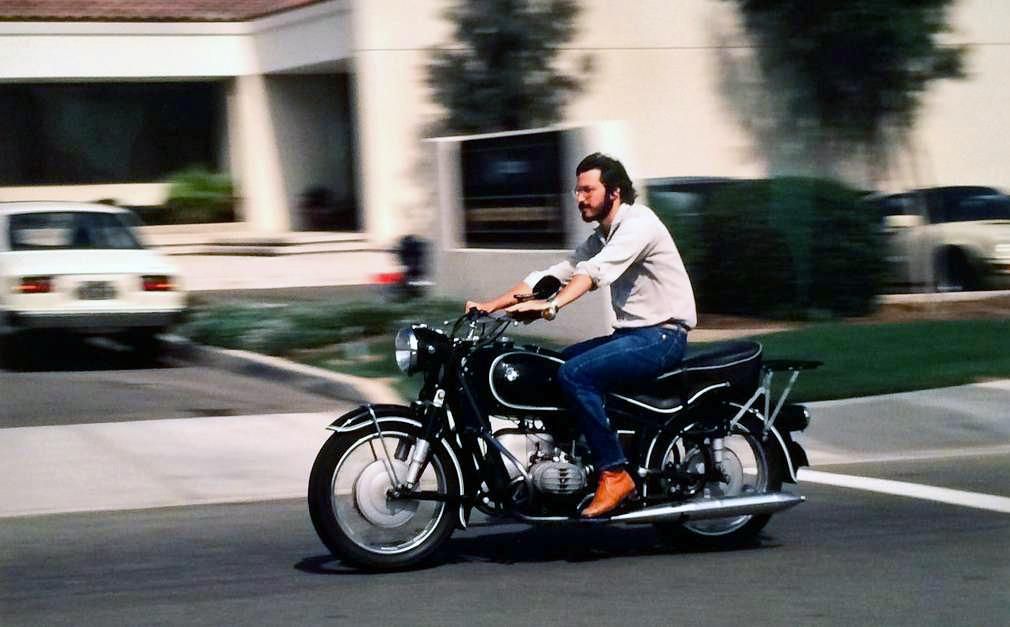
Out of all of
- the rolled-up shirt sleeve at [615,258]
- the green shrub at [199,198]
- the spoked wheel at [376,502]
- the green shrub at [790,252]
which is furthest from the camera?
the green shrub at [199,198]

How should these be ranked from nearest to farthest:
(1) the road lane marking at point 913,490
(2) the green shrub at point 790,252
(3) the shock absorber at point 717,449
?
1. (3) the shock absorber at point 717,449
2. (1) the road lane marking at point 913,490
3. (2) the green shrub at point 790,252

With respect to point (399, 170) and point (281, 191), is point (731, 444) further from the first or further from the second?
point (281, 191)

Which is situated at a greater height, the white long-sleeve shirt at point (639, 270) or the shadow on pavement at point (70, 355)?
the white long-sleeve shirt at point (639, 270)

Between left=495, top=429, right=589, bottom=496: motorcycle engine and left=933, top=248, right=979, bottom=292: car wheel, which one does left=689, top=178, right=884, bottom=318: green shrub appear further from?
left=495, top=429, right=589, bottom=496: motorcycle engine

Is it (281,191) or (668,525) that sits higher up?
(281,191)

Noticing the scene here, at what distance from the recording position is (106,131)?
3006cm

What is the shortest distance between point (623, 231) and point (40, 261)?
28.8 feet

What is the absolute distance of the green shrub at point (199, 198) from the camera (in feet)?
94.9

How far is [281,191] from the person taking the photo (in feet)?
98.4

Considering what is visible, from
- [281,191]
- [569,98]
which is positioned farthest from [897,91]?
[281,191]

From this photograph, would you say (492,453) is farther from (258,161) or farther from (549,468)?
(258,161)

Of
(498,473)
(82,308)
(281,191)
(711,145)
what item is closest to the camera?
(498,473)

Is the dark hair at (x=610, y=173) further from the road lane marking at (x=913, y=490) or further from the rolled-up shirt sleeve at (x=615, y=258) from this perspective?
the road lane marking at (x=913, y=490)

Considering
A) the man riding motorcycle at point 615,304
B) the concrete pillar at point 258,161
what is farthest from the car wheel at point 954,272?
the concrete pillar at point 258,161
